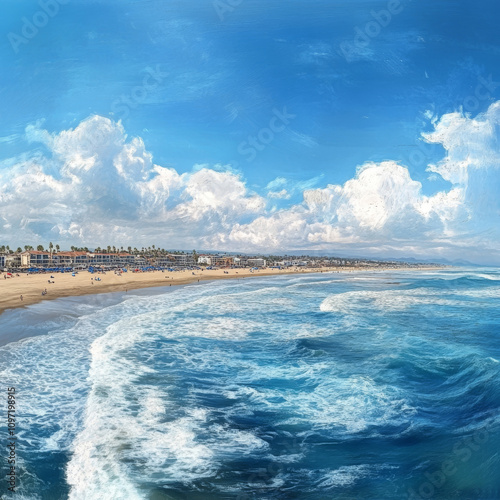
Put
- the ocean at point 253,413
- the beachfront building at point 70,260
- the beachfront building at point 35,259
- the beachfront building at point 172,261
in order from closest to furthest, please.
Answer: the ocean at point 253,413 < the beachfront building at point 35,259 < the beachfront building at point 70,260 < the beachfront building at point 172,261

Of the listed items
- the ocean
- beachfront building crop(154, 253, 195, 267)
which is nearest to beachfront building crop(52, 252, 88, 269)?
beachfront building crop(154, 253, 195, 267)

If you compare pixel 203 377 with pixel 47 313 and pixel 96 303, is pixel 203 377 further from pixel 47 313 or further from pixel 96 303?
pixel 96 303

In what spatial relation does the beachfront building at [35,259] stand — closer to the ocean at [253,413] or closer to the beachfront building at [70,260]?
the beachfront building at [70,260]

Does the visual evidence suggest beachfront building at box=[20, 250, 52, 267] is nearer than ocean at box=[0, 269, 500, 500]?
No

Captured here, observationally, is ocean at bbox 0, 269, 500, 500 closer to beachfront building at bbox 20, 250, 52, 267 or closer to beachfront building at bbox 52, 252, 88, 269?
beachfront building at bbox 20, 250, 52, 267

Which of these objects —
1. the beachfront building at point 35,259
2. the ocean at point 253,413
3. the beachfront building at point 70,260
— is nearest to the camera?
the ocean at point 253,413

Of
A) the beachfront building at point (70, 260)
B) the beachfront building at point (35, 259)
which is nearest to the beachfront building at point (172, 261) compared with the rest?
the beachfront building at point (70, 260)
